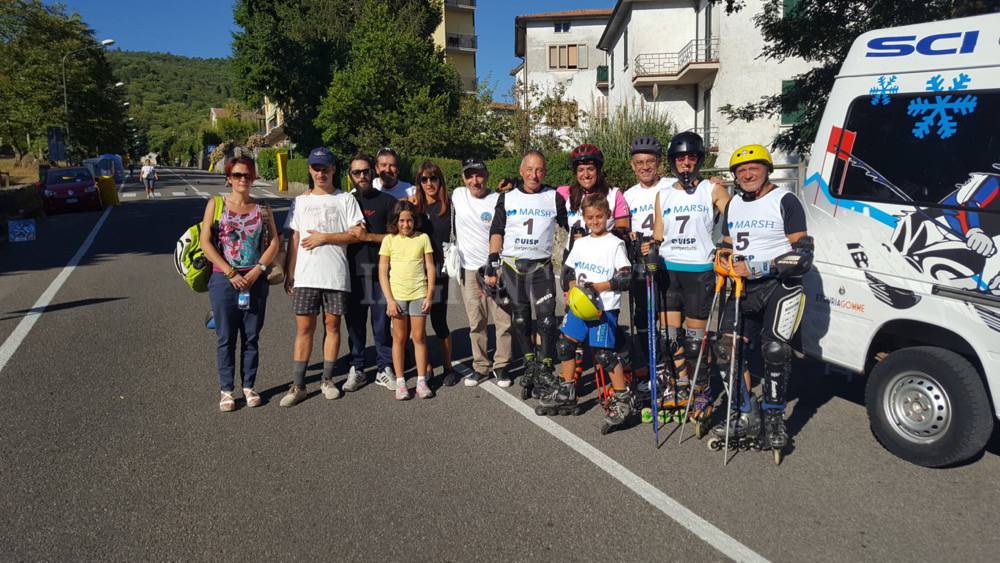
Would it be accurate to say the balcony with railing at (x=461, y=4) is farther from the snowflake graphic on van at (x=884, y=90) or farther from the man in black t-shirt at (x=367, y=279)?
the snowflake graphic on van at (x=884, y=90)

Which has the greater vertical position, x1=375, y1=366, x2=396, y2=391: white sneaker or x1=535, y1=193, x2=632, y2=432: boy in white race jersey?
x1=535, y1=193, x2=632, y2=432: boy in white race jersey

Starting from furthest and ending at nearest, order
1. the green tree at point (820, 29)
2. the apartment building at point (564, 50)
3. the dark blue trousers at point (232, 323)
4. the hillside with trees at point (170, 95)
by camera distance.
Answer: the hillside with trees at point (170, 95)
the apartment building at point (564, 50)
the green tree at point (820, 29)
the dark blue trousers at point (232, 323)

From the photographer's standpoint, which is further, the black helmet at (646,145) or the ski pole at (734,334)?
the black helmet at (646,145)

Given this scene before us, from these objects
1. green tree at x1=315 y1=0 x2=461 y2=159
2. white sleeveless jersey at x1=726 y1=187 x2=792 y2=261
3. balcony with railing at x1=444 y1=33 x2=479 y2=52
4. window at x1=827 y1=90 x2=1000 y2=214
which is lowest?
white sleeveless jersey at x1=726 y1=187 x2=792 y2=261

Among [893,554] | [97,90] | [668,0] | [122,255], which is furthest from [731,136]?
[97,90]

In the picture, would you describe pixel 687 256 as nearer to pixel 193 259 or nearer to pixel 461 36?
pixel 193 259

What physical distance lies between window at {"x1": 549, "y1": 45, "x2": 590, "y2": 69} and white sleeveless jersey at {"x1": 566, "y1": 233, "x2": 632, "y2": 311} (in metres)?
43.4

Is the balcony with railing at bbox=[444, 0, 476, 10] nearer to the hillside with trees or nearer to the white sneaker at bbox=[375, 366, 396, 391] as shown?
the white sneaker at bbox=[375, 366, 396, 391]

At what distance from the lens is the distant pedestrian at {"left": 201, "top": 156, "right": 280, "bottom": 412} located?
5.20 metres

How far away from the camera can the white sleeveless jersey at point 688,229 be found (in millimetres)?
4957

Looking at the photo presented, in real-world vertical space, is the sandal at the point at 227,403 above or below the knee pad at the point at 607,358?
below

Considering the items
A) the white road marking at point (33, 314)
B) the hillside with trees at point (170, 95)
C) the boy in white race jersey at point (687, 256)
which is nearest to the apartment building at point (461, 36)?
the white road marking at point (33, 314)

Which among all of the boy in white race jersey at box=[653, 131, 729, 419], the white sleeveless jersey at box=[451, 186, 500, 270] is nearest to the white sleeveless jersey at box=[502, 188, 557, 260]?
the white sleeveless jersey at box=[451, 186, 500, 270]

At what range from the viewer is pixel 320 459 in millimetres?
4551
